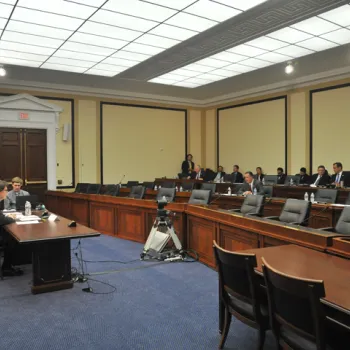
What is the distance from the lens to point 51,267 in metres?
4.05

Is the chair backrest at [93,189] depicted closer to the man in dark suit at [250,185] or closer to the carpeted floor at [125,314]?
the man in dark suit at [250,185]

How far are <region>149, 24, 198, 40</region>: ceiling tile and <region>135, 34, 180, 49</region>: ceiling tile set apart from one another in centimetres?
16

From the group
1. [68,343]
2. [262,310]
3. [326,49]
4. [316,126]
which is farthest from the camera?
[316,126]

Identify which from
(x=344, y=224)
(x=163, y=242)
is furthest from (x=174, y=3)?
(x=344, y=224)

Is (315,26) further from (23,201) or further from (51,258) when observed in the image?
(23,201)

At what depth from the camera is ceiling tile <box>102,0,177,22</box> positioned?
4914 mm

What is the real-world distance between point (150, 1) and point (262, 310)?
13.1 feet

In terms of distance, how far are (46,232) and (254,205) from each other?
276 centimetres

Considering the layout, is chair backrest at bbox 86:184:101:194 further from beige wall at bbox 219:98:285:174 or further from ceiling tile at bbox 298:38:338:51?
ceiling tile at bbox 298:38:338:51

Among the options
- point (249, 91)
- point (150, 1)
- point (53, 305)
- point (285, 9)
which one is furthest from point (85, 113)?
point (53, 305)

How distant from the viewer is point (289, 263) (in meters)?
2.56

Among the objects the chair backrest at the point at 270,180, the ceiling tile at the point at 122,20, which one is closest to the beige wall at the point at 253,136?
the chair backrest at the point at 270,180

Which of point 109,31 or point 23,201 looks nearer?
point 23,201

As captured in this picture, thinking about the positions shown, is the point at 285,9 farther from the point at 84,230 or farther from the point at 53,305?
the point at 53,305
